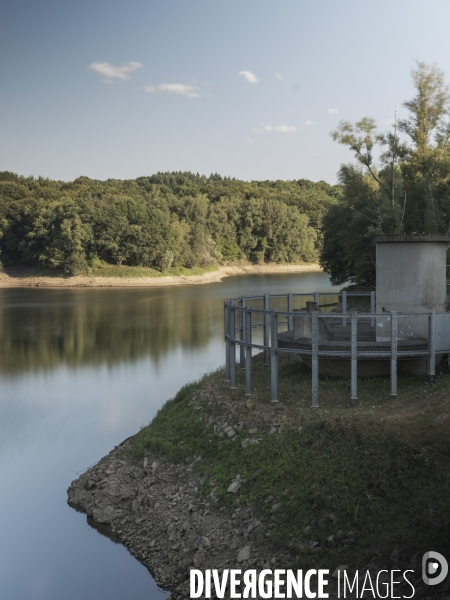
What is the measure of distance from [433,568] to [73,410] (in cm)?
1554

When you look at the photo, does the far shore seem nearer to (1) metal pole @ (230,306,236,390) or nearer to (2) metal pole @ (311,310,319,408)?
(1) metal pole @ (230,306,236,390)

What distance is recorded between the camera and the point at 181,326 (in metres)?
41.4

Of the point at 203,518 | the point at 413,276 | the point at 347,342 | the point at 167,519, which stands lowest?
the point at 167,519

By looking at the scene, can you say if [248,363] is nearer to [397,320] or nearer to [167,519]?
[397,320]

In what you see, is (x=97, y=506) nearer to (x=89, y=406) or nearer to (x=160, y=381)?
(x=89, y=406)

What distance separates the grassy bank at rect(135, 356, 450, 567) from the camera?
32.2ft

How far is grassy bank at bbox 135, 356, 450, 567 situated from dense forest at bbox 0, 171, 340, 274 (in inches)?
1891

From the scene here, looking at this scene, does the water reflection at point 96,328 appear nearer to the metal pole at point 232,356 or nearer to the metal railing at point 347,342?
the metal pole at point 232,356

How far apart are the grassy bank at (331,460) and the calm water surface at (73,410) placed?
2.36 metres

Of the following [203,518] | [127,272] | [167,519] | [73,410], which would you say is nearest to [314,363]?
[203,518]

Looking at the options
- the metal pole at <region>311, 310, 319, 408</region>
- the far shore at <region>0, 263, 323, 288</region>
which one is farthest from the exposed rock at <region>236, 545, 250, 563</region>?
the far shore at <region>0, 263, 323, 288</region>

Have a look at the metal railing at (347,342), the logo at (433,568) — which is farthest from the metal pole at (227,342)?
the logo at (433,568)

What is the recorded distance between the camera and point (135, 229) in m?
81.8

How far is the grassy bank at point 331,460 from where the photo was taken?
981 cm
